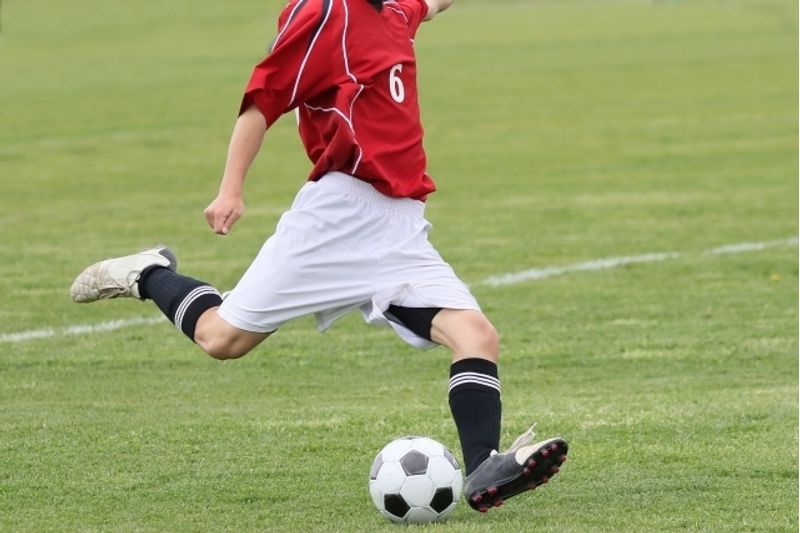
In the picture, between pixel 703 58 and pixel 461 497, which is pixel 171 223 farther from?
pixel 703 58

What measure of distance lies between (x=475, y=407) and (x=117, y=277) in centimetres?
161

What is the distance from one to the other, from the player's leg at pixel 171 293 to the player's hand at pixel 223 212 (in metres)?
0.47

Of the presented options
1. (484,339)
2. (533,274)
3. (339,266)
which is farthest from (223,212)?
(533,274)

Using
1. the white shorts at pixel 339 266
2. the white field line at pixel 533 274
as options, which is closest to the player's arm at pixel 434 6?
the white shorts at pixel 339 266

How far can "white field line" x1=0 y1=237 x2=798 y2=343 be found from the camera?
9422 millimetres

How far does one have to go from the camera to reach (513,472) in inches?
209

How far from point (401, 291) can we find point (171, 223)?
349 inches

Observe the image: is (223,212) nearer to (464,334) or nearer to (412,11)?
(464,334)

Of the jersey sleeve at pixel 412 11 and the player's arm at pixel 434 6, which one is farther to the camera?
the player's arm at pixel 434 6

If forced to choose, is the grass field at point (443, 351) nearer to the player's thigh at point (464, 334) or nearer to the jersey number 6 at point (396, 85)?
the player's thigh at point (464, 334)

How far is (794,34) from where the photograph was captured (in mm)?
36969

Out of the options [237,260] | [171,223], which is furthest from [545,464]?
[171,223]

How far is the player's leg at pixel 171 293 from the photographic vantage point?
19.3ft

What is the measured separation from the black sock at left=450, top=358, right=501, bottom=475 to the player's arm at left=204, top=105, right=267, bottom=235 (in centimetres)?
92
